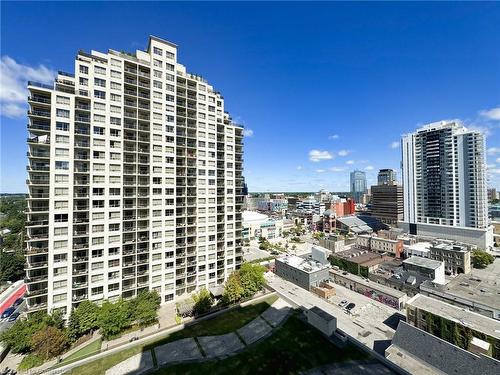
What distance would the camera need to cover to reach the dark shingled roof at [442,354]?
3180 centimetres

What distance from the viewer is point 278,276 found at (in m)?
79.4

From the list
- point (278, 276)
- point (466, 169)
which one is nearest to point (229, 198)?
point (278, 276)

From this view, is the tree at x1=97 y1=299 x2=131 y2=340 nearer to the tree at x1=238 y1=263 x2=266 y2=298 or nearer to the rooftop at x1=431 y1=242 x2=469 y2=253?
the tree at x1=238 y1=263 x2=266 y2=298

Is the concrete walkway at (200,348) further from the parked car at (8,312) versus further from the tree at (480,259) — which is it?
the tree at (480,259)

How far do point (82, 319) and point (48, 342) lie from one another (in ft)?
18.3

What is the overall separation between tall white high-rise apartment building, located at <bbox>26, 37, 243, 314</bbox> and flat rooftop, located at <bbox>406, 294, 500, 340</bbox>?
44412mm

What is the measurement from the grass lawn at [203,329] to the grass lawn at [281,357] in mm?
7394

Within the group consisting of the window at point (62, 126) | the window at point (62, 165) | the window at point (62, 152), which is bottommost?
the window at point (62, 165)

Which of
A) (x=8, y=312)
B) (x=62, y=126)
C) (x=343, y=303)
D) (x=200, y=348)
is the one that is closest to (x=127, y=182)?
(x=62, y=126)

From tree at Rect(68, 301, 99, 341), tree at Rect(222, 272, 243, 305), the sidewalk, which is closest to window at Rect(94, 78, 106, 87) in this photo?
tree at Rect(68, 301, 99, 341)

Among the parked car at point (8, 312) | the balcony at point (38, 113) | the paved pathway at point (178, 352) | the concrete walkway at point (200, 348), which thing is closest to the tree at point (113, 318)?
the concrete walkway at point (200, 348)

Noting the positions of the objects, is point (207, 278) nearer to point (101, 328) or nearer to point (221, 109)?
point (101, 328)

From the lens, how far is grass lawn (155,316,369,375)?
119 feet

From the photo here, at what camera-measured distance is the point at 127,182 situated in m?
52.1
